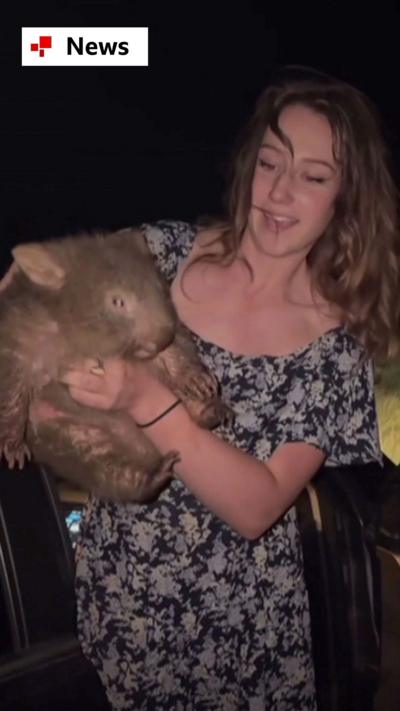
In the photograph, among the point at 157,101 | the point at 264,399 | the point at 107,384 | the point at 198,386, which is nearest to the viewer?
the point at 107,384

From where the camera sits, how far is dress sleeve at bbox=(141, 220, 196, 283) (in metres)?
1.37

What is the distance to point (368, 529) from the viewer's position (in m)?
1.68

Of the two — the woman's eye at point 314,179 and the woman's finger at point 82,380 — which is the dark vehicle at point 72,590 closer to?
the woman's finger at point 82,380

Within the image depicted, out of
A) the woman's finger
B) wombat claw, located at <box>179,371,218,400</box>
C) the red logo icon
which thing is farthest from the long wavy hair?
the red logo icon

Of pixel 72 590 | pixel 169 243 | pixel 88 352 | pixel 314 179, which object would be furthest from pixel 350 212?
pixel 72 590

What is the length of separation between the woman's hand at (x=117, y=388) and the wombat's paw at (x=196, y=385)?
0.16 ft

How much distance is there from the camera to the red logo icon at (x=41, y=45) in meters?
2.09

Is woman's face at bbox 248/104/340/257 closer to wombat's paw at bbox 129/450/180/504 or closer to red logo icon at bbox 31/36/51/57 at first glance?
wombat's paw at bbox 129/450/180/504

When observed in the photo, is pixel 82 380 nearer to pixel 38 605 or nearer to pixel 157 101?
pixel 38 605

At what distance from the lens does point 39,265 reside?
1132mm

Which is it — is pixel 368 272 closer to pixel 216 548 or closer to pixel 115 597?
pixel 216 548

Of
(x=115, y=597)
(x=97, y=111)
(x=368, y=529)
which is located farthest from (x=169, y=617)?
(x=97, y=111)

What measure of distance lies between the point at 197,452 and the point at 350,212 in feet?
1.50

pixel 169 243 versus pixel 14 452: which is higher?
pixel 169 243
